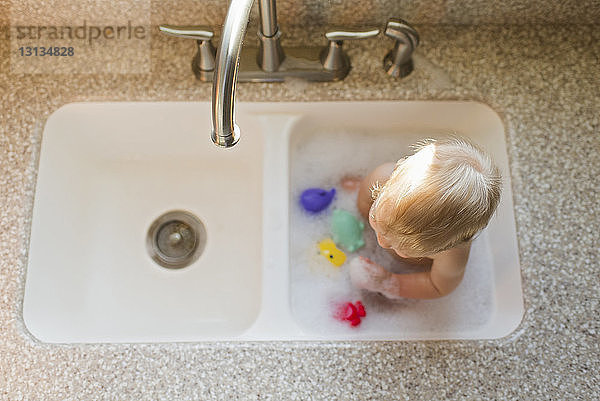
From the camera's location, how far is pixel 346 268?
3.24 feet

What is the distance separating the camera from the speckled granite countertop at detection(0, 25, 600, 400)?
2.57ft

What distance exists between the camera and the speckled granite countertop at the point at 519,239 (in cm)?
78

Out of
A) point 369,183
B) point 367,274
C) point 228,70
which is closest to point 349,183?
point 369,183

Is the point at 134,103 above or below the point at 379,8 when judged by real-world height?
below

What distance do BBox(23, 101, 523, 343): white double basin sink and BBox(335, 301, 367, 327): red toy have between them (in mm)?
12

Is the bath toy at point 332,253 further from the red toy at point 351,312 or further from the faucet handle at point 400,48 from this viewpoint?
the faucet handle at point 400,48

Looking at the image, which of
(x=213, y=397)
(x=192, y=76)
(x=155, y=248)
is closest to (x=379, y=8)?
(x=192, y=76)

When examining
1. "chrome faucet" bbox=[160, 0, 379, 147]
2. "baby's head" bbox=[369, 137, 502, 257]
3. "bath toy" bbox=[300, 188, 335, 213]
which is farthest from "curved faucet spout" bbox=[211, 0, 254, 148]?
"bath toy" bbox=[300, 188, 335, 213]

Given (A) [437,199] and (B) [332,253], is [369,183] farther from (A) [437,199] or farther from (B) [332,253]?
(A) [437,199]

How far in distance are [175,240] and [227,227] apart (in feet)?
0.33

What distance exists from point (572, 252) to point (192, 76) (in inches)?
27.9

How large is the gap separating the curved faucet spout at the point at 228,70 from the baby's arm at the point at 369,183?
386mm

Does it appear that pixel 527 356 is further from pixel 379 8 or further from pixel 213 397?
pixel 379 8

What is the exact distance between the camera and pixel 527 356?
80 cm
